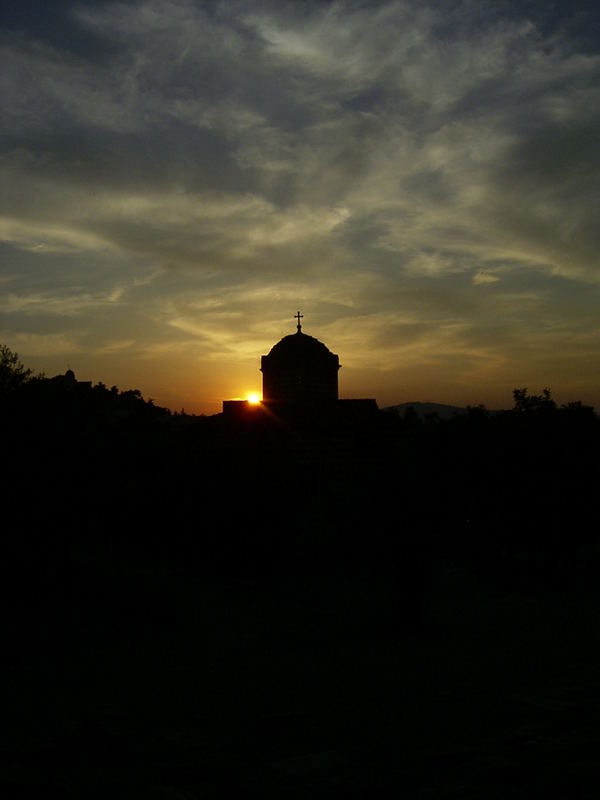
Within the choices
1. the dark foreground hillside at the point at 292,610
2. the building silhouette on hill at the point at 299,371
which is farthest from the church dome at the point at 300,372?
the dark foreground hillside at the point at 292,610

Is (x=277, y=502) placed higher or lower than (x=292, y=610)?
higher

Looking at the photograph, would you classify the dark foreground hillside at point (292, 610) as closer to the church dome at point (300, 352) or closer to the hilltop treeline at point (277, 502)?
the hilltop treeline at point (277, 502)

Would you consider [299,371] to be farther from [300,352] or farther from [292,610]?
[292,610]

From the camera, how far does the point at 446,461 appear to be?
22.8m

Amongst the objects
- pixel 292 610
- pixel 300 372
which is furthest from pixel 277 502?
pixel 300 372

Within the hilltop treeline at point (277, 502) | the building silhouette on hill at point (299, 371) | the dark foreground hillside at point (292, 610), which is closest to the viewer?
the dark foreground hillside at point (292, 610)

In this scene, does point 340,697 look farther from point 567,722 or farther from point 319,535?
point 319,535

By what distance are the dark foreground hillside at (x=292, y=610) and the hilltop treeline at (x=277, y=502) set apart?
7 centimetres

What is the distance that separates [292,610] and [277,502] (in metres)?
5.08

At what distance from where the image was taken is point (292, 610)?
70.8ft

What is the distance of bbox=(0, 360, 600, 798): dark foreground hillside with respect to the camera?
31.7ft

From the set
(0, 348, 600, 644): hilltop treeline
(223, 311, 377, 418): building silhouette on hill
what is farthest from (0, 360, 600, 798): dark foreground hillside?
(223, 311, 377, 418): building silhouette on hill

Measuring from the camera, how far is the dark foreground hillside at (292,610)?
31.7 feet

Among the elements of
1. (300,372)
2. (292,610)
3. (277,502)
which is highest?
(300,372)
